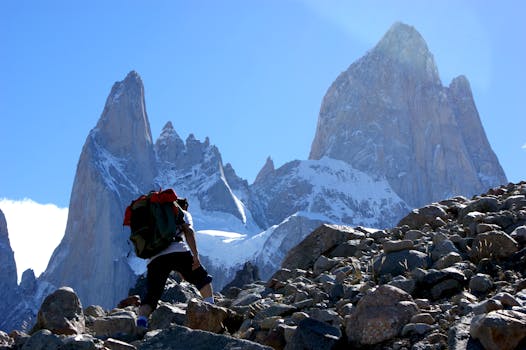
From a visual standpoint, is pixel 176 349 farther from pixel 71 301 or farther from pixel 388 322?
pixel 71 301

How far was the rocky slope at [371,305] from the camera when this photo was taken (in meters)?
5.15

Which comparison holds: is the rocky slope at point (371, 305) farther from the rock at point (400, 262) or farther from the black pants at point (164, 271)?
the black pants at point (164, 271)

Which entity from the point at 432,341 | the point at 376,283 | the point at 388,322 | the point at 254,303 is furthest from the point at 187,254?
the point at 432,341

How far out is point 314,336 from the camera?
536cm

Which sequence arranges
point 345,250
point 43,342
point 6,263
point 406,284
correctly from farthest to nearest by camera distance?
1. point 6,263
2. point 345,250
3. point 406,284
4. point 43,342

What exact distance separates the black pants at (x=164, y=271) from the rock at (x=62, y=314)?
0.87 meters

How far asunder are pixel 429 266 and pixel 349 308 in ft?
5.28

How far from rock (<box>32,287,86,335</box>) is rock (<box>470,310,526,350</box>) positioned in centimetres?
441

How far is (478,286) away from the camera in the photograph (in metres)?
6.23

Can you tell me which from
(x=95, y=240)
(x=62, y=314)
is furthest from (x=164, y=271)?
(x=95, y=240)

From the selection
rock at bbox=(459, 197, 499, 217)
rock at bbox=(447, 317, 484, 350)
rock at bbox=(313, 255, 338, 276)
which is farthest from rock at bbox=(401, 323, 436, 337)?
rock at bbox=(459, 197, 499, 217)

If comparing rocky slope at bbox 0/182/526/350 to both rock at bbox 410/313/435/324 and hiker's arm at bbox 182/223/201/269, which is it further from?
hiker's arm at bbox 182/223/201/269

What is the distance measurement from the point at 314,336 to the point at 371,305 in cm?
61

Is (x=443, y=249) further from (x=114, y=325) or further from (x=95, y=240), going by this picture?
(x=95, y=240)
